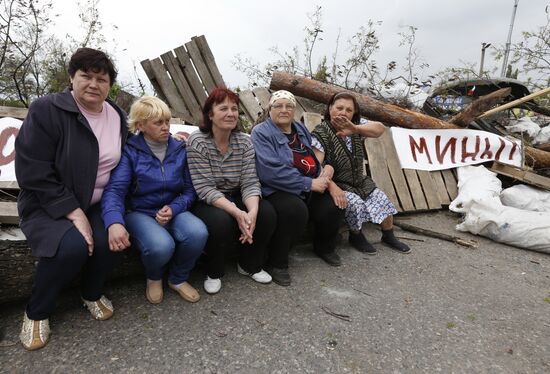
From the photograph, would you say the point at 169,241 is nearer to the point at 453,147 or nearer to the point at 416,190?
the point at 416,190

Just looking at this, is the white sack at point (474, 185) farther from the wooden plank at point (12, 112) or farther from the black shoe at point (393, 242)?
the wooden plank at point (12, 112)

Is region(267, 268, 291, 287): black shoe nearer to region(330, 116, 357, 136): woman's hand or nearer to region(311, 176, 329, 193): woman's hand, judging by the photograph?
region(311, 176, 329, 193): woman's hand

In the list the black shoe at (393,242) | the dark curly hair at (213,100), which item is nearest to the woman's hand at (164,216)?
the dark curly hair at (213,100)

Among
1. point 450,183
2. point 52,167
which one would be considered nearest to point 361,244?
point 450,183

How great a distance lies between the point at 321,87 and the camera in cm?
497

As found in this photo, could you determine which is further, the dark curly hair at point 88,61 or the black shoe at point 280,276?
the black shoe at point 280,276

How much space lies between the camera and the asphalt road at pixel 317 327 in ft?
5.83

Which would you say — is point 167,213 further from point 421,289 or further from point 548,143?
point 548,143

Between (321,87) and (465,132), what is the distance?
222cm

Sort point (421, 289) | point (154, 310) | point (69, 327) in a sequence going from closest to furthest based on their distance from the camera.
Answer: point (69, 327) → point (154, 310) → point (421, 289)

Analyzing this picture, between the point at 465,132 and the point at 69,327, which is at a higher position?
the point at 465,132

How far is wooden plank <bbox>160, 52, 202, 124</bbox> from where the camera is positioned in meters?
4.53

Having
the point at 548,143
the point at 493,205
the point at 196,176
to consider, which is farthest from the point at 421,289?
the point at 548,143

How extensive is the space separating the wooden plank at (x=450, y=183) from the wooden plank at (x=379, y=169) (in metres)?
0.98
